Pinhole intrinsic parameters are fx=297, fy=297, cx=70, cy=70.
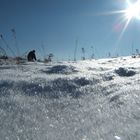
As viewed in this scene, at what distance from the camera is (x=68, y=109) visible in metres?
1.39

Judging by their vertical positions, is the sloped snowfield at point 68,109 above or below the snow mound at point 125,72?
below

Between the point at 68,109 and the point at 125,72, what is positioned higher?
the point at 125,72

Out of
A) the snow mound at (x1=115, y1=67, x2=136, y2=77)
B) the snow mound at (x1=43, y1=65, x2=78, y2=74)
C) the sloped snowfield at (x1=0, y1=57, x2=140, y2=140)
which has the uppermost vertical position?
the snow mound at (x1=43, y1=65, x2=78, y2=74)

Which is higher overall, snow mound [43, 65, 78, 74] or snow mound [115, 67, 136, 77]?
snow mound [43, 65, 78, 74]

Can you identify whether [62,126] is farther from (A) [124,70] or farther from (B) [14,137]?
(A) [124,70]

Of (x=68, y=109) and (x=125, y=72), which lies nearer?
(x=68, y=109)

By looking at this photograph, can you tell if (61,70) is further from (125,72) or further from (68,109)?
(68,109)

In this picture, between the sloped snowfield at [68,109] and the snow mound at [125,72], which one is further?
the snow mound at [125,72]

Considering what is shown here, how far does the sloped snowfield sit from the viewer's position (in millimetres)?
1095

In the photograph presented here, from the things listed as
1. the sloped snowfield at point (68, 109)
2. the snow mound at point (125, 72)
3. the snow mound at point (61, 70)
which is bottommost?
the sloped snowfield at point (68, 109)

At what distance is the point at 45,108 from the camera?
4.60ft

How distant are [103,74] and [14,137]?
127cm

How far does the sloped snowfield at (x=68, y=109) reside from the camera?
109 cm

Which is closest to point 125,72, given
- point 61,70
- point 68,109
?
point 61,70
